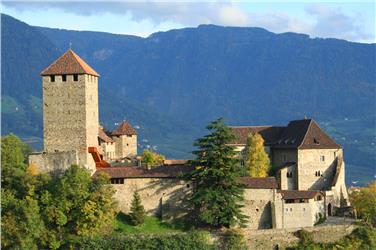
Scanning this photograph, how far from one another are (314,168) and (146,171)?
16.9 m

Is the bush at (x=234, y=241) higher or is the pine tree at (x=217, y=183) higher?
the pine tree at (x=217, y=183)

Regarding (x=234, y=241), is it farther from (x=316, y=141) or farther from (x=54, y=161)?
(x=316, y=141)

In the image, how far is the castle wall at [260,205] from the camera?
62625mm

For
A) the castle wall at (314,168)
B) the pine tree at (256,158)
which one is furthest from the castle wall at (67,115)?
the castle wall at (314,168)

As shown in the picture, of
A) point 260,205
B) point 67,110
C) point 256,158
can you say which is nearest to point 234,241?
point 260,205

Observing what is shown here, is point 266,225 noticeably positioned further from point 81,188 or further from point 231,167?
point 81,188

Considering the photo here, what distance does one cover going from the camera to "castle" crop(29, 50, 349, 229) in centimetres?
6300

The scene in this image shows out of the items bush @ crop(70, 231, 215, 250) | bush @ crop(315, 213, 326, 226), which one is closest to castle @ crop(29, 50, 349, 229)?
bush @ crop(315, 213, 326, 226)

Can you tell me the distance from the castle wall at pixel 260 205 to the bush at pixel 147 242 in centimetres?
531

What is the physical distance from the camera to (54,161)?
63.5 meters

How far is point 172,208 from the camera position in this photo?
63312 millimetres

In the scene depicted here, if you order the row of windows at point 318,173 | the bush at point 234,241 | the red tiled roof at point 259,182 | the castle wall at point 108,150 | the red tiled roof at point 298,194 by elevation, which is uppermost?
the castle wall at point 108,150

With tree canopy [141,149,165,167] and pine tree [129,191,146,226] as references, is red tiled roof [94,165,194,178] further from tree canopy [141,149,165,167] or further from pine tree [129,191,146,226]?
tree canopy [141,149,165,167]

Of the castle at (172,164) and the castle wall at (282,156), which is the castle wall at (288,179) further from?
the castle wall at (282,156)
